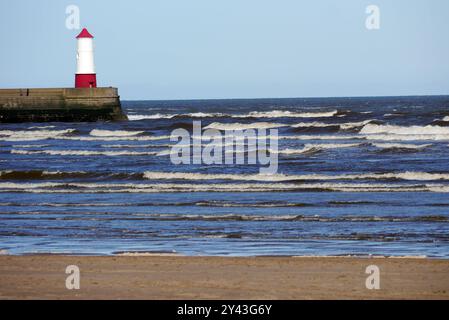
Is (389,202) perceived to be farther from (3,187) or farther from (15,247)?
(3,187)

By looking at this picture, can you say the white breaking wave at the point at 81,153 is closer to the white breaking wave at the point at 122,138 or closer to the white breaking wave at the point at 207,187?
the white breaking wave at the point at 122,138

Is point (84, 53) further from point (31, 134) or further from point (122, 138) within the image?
point (122, 138)

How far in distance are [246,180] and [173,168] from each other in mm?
3562

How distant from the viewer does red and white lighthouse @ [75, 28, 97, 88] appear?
152 ft

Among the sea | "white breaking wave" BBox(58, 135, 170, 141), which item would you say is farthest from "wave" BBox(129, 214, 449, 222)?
"white breaking wave" BBox(58, 135, 170, 141)

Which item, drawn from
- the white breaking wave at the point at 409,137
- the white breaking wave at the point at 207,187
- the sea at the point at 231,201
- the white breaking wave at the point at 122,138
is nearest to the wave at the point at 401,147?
the sea at the point at 231,201

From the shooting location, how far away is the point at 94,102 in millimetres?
47625

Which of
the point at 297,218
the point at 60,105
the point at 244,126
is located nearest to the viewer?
the point at 297,218

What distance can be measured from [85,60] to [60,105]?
324cm

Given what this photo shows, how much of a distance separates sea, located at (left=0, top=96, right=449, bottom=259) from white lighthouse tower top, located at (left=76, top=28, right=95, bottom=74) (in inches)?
600

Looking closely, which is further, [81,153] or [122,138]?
[122,138]

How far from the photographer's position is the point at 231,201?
16.1 m

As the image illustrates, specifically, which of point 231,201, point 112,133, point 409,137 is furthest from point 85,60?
point 231,201
